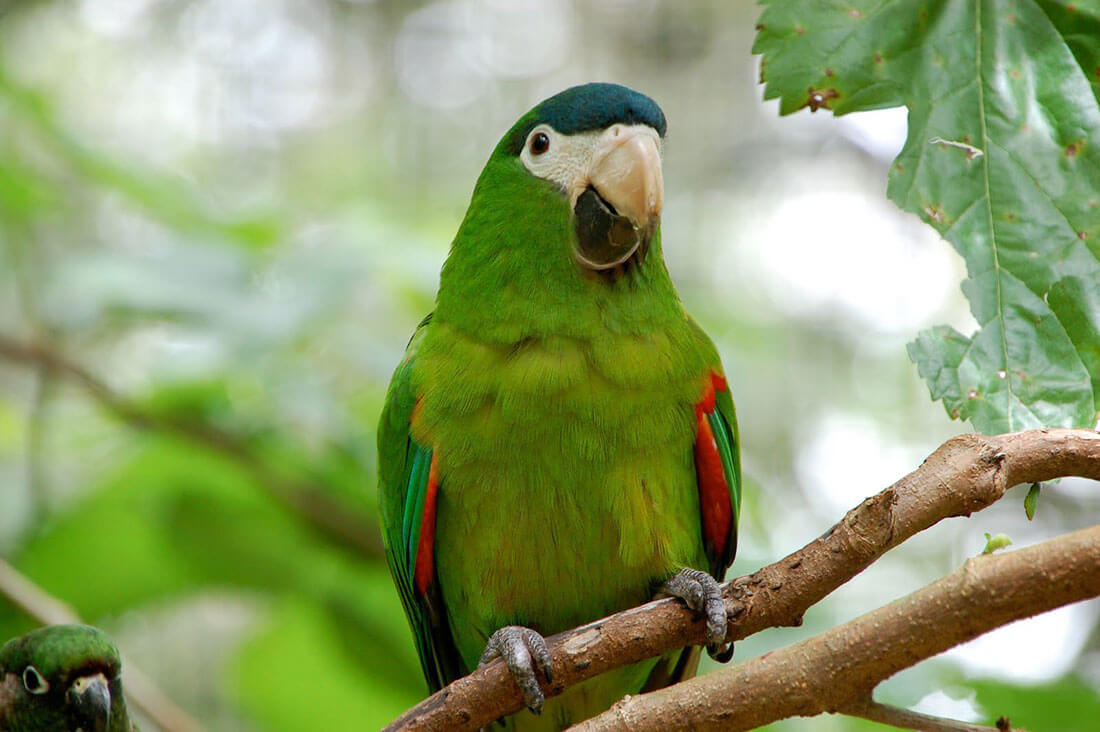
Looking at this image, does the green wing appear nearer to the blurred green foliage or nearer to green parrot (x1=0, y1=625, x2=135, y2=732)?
the blurred green foliage

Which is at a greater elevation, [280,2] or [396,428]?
[280,2]

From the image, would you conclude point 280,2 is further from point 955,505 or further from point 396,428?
point 955,505

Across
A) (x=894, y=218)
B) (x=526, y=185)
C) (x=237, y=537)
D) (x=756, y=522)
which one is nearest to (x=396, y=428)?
(x=526, y=185)

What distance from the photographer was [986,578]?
1437 millimetres

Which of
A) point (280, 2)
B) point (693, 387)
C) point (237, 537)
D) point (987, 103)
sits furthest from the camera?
point (280, 2)

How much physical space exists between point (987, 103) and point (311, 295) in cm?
225

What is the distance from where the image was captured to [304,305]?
11.0 feet

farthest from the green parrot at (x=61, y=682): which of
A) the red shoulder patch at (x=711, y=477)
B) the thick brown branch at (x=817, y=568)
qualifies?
the red shoulder patch at (x=711, y=477)

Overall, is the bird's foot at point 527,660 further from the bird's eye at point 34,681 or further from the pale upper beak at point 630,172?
the bird's eye at point 34,681

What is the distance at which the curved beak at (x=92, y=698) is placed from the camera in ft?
10.5

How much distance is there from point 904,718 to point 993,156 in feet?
3.16

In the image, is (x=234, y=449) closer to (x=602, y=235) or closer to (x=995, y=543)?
(x=602, y=235)

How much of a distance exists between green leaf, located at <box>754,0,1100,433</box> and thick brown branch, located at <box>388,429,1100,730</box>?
0.10m

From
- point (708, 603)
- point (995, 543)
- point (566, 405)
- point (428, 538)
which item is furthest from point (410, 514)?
point (995, 543)
